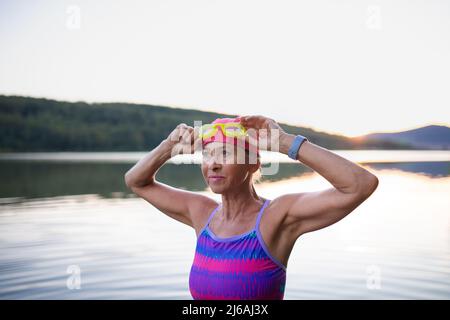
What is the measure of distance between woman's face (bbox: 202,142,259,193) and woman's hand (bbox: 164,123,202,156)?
12 cm

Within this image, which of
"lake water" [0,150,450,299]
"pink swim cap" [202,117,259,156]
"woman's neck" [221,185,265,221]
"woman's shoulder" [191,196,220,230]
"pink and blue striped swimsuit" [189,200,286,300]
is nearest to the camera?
"pink and blue striped swimsuit" [189,200,286,300]

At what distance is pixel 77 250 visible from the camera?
1085 cm

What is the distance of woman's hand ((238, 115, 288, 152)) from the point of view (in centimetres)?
327

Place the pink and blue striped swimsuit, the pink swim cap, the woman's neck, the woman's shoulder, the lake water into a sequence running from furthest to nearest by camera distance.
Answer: the lake water → the woman's shoulder → the woman's neck → the pink swim cap → the pink and blue striped swimsuit

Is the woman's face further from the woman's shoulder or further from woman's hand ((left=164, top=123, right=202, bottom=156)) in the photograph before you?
the woman's shoulder

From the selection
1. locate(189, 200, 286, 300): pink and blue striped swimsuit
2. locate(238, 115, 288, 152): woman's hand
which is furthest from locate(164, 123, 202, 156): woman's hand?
locate(189, 200, 286, 300): pink and blue striped swimsuit

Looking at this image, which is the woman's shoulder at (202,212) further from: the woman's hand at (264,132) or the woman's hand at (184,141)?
the woman's hand at (264,132)

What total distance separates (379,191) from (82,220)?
38.0 feet

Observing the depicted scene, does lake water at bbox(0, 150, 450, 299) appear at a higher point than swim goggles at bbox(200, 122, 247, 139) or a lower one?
lower

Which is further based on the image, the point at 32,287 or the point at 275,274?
the point at 32,287

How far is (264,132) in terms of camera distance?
331cm

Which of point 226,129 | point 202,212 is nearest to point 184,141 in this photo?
point 226,129
